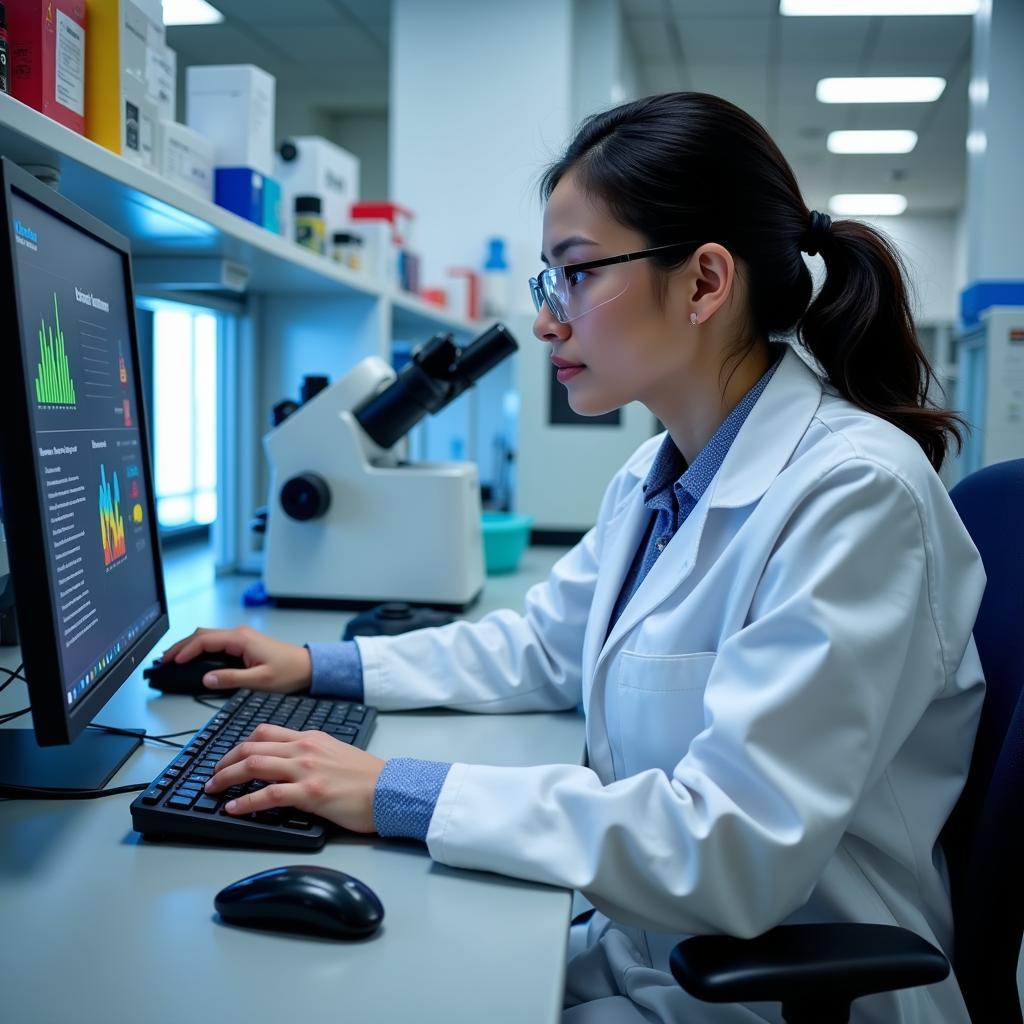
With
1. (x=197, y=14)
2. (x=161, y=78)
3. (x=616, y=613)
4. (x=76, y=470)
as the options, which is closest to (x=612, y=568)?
(x=616, y=613)

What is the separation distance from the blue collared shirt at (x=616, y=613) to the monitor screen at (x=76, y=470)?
0.65 ft

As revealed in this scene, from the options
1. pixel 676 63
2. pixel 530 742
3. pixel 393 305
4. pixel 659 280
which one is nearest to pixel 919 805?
pixel 530 742

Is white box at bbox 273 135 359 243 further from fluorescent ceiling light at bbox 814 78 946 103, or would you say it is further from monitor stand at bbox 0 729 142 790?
fluorescent ceiling light at bbox 814 78 946 103

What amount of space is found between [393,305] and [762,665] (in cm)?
160

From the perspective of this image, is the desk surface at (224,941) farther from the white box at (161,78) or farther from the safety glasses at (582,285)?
the white box at (161,78)

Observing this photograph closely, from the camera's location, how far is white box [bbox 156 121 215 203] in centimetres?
121

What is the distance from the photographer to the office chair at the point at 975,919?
2.05ft

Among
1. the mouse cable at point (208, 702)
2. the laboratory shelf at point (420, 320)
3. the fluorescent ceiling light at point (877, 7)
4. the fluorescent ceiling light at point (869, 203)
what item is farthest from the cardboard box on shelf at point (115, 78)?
the fluorescent ceiling light at point (869, 203)

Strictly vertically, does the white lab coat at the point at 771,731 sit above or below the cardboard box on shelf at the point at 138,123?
below

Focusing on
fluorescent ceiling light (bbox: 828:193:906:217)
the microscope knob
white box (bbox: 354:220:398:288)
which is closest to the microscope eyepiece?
the microscope knob

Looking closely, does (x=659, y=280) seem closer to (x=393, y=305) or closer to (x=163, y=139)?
(x=163, y=139)

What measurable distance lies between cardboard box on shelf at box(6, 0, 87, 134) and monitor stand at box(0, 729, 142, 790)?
1.93ft

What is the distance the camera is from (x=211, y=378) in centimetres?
204

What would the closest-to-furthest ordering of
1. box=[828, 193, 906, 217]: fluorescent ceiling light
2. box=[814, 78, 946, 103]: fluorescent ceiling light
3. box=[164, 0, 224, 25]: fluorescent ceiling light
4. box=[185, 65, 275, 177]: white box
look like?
→ box=[185, 65, 275, 177]: white box → box=[164, 0, 224, 25]: fluorescent ceiling light → box=[814, 78, 946, 103]: fluorescent ceiling light → box=[828, 193, 906, 217]: fluorescent ceiling light
